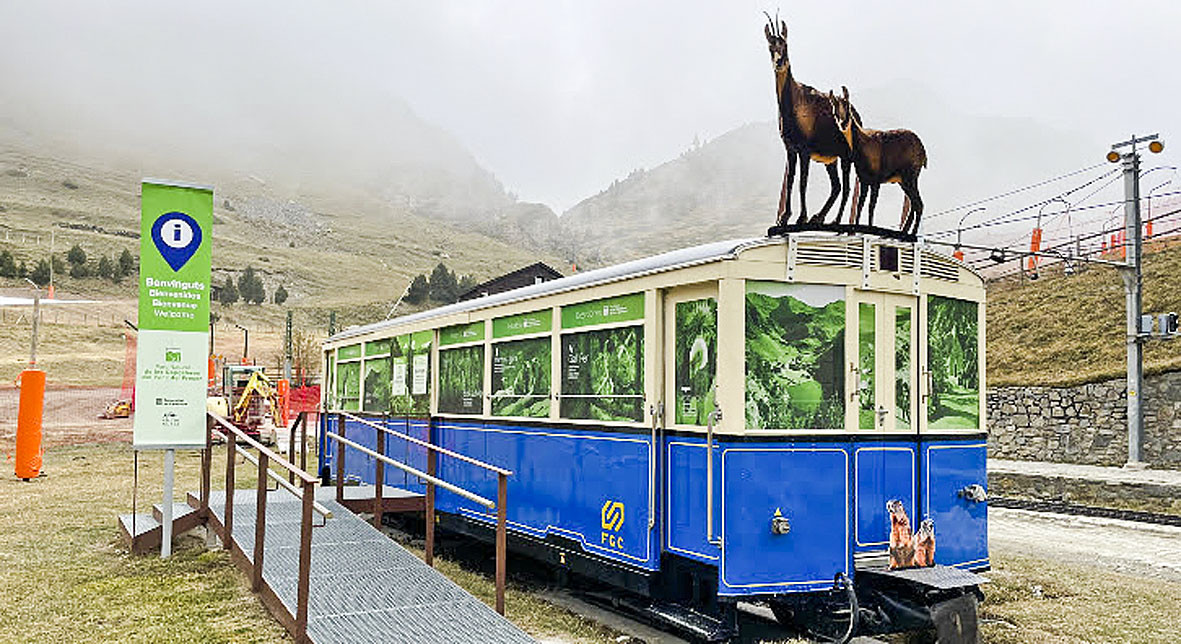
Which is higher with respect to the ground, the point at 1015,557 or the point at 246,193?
the point at 246,193

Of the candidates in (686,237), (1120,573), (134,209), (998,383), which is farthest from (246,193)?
(1120,573)

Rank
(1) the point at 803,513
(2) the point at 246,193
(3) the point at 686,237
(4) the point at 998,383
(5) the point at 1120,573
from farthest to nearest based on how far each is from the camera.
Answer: (2) the point at 246,193 → (3) the point at 686,237 → (4) the point at 998,383 → (5) the point at 1120,573 → (1) the point at 803,513

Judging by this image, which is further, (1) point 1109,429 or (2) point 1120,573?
(1) point 1109,429

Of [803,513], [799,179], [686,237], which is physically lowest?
[803,513]

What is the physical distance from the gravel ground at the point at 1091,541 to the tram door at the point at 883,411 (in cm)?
517

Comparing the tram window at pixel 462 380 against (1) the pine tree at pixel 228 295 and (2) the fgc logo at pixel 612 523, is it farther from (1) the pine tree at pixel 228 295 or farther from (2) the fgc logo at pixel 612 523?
(1) the pine tree at pixel 228 295

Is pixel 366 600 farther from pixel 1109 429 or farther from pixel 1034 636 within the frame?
pixel 1109 429

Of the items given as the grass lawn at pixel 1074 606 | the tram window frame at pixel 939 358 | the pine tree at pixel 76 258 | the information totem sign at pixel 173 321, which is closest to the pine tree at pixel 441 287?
the pine tree at pixel 76 258

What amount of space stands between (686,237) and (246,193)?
318 feet

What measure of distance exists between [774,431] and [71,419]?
29.7 meters

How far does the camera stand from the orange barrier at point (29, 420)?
15.6 meters

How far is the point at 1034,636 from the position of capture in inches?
275

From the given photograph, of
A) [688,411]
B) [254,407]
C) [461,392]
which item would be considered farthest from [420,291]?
[688,411]

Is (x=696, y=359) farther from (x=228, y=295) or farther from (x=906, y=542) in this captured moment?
(x=228, y=295)
